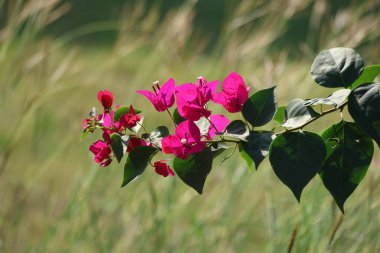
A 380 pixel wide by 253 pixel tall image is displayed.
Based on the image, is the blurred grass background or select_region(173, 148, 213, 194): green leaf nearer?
select_region(173, 148, 213, 194): green leaf

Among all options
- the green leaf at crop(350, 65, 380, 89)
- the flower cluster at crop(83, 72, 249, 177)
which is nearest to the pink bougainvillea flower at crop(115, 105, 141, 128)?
the flower cluster at crop(83, 72, 249, 177)

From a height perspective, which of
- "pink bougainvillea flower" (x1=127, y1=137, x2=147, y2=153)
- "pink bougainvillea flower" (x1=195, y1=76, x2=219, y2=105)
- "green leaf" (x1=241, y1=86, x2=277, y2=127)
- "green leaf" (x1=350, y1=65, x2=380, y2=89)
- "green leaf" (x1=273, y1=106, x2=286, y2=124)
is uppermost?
"pink bougainvillea flower" (x1=195, y1=76, x2=219, y2=105)

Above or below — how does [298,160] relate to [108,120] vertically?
below

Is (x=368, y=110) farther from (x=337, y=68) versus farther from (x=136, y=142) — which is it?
(x=136, y=142)

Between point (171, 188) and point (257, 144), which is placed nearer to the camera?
point (257, 144)

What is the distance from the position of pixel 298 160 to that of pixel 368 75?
13 centimetres

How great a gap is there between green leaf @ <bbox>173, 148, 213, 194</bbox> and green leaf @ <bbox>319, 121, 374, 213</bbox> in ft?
0.36

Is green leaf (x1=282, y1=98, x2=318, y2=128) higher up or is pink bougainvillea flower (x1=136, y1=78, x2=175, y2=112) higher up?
pink bougainvillea flower (x1=136, y1=78, x2=175, y2=112)

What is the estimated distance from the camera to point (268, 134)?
0.60 metres

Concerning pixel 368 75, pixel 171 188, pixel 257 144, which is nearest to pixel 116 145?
pixel 257 144

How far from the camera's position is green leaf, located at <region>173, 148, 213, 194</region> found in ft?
1.97

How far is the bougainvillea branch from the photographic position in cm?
58

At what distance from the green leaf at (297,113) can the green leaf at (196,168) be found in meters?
0.08

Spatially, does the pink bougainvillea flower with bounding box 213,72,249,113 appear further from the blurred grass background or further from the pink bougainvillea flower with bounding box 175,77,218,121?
the blurred grass background
